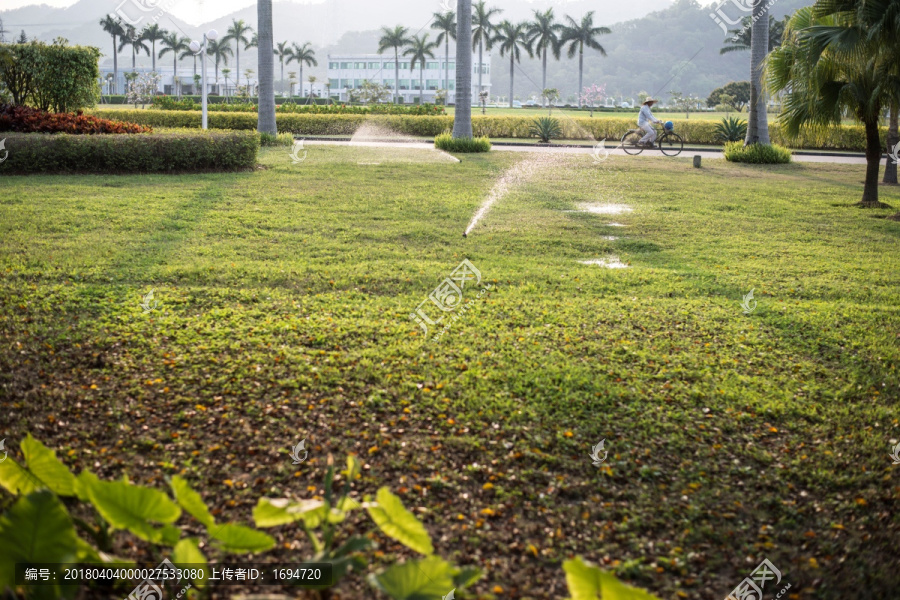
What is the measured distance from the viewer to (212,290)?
6293 millimetres

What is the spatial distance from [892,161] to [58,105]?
1978cm

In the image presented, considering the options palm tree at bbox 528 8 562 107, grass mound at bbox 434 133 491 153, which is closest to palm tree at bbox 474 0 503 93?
palm tree at bbox 528 8 562 107

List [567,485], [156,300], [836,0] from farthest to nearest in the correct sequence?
1. [836,0]
2. [156,300]
3. [567,485]

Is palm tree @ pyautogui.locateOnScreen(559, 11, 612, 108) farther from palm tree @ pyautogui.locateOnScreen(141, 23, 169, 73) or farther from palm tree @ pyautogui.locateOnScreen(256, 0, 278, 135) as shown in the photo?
palm tree @ pyautogui.locateOnScreen(256, 0, 278, 135)

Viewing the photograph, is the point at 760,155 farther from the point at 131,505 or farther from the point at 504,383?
the point at 131,505

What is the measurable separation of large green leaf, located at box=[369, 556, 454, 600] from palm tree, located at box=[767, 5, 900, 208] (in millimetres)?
11751

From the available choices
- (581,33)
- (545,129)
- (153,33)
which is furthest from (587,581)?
(153,33)

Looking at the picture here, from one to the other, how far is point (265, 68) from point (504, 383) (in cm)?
1804

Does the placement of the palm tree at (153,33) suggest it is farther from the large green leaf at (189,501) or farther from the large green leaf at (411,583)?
the large green leaf at (411,583)

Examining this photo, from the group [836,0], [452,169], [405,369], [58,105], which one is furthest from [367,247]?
[58,105]

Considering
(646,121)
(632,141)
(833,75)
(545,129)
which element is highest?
(545,129)

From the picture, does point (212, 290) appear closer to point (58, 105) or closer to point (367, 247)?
point (367, 247)

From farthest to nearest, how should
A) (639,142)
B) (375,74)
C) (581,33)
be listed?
(375,74), (581,33), (639,142)

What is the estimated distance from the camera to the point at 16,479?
2477 millimetres
